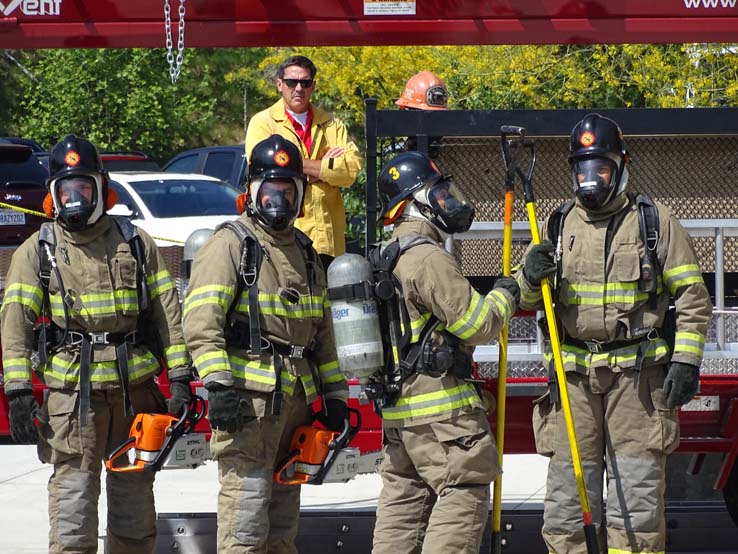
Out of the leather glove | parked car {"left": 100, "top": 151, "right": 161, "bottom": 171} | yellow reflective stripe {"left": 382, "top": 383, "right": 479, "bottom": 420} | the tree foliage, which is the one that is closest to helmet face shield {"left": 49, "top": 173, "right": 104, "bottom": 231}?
the leather glove

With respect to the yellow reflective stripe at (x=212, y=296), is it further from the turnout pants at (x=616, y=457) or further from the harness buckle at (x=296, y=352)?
the turnout pants at (x=616, y=457)

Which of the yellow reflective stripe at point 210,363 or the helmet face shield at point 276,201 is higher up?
the helmet face shield at point 276,201

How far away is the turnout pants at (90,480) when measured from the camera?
5445 mm

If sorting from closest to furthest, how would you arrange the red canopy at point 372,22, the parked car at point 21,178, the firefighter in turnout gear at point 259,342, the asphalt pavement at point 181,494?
1. the firefighter in turnout gear at point 259,342
2. the red canopy at point 372,22
3. the asphalt pavement at point 181,494
4. the parked car at point 21,178

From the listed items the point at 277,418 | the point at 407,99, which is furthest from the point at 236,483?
the point at 407,99

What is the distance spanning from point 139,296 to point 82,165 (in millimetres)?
581

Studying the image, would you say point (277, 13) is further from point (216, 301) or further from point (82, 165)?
point (216, 301)

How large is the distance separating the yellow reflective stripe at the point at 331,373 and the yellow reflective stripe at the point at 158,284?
73 centimetres

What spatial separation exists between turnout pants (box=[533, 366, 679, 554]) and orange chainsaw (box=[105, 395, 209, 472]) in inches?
58.2

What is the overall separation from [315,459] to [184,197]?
358 inches

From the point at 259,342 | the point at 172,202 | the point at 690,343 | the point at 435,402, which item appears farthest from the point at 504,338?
the point at 172,202

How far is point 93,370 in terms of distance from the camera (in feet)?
18.1

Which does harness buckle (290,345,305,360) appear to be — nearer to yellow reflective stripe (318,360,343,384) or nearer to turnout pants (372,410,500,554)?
yellow reflective stripe (318,360,343,384)

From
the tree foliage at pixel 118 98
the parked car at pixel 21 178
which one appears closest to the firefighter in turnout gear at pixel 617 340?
the parked car at pixel 21 178
